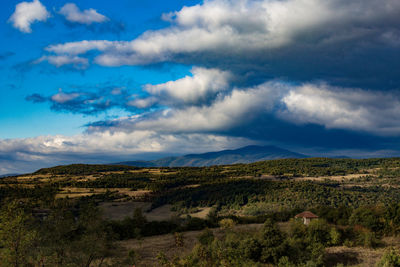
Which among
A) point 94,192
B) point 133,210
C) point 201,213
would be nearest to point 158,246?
point 133,210

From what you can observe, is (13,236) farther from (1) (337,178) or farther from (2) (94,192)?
(1) (337,178)

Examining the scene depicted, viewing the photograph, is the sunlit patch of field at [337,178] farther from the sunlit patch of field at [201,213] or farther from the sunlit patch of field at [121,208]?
the sunlit patch of field at [121,208]

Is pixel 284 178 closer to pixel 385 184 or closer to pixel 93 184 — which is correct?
pixel 385 184

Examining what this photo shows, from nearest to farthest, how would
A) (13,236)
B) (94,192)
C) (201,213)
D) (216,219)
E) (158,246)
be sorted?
(13,236)
(158,246)
(216,219)
(201,213)
(94,192)

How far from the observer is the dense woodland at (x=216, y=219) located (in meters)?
19.7

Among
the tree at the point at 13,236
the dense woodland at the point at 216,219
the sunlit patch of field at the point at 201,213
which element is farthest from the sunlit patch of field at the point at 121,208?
the tree at the point at 13,236

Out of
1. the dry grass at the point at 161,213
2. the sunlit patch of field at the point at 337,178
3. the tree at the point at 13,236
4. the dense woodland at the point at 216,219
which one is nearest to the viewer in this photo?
the tree at the point at 13,236

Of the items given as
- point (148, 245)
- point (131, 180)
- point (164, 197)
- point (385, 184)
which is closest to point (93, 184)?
point (131, 180)

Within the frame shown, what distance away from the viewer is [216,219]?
6588 cm

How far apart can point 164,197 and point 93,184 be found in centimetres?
3620

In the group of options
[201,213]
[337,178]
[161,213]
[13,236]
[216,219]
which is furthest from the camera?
[337,178]

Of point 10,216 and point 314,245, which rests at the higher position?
point 10,216

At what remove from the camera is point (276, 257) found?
3594 cm

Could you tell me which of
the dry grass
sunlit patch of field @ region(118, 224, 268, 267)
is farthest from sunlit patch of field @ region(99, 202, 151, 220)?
sunlit patch of field @ region(118, 224, 268, 267)
